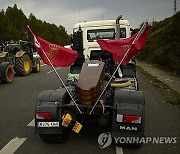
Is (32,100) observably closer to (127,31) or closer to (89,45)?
(89,45)

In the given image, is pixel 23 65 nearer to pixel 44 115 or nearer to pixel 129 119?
pixel 44 115

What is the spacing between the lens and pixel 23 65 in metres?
18.0

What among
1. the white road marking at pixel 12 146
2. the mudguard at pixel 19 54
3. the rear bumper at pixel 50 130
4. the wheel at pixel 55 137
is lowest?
the white road marking at pixel 12 146

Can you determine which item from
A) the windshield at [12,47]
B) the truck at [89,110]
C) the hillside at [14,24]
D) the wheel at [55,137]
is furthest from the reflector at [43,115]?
the hillside at [14,24]

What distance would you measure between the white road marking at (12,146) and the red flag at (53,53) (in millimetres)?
1581

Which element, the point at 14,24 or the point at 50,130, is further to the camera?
the point at 14,24

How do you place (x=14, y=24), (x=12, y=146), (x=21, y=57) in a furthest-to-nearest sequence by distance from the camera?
(x=14, y=24)
(x=21, y=57)
(x=12, y=146)

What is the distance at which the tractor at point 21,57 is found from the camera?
58.0 ft

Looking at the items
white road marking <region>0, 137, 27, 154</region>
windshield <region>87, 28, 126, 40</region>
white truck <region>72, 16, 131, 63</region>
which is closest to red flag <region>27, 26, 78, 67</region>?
white road marking <region>0, 137, 27, 154</region>

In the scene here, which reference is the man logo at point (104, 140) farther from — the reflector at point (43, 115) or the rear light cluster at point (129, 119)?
the reflector at point (43, 115)

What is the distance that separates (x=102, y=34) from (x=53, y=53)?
21.0 ft

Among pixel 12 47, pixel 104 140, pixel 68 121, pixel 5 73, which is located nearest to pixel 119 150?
pixel 104 140

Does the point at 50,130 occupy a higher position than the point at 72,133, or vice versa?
the point at 50,130

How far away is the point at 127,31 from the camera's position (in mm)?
12008
